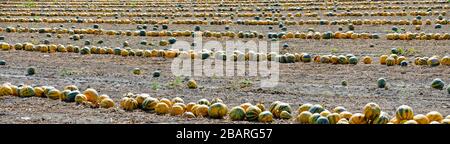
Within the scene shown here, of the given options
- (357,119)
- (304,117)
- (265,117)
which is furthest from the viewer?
(265,117)

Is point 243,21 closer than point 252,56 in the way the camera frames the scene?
No

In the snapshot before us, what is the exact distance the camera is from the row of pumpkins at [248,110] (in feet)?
25.5

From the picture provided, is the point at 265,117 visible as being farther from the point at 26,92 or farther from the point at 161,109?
the point at 26,92

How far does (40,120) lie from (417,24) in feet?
55.9

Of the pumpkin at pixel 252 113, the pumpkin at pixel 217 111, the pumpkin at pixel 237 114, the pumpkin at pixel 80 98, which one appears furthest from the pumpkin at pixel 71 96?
the pumpkin at pixel 252 113

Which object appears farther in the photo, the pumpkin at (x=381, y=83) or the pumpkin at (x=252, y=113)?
the pumpkin at (x=381, y=83)

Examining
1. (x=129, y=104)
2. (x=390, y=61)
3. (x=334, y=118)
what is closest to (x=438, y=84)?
(x=390, y=61)

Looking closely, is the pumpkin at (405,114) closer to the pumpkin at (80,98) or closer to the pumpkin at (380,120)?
the pumpkin at (380,120)

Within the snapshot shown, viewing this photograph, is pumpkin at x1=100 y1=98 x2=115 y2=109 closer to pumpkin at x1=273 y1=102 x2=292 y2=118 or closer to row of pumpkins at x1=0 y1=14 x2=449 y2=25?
pumpkin at x1=273 y1=102 x2=292 y2=118

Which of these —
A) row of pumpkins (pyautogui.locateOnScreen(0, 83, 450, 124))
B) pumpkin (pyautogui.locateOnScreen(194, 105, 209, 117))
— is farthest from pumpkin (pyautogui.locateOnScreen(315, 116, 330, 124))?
pumpkin (pyautogui.locateOnScreen(194, 105, 209, 117))

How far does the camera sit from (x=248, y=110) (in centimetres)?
859

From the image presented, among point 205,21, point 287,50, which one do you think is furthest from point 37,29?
point 287,50

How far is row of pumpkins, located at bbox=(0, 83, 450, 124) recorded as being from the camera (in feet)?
25.5
